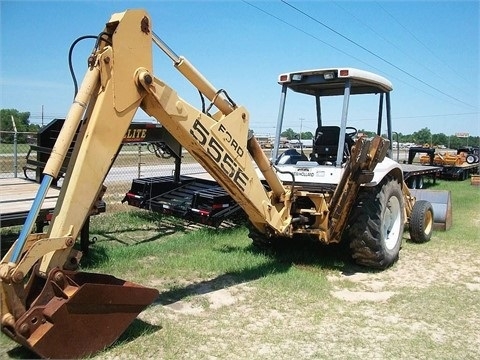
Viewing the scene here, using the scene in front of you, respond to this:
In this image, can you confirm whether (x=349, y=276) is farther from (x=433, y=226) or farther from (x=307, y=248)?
(x=433, y=226)

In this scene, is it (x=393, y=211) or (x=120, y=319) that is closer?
(x=120, y=319)

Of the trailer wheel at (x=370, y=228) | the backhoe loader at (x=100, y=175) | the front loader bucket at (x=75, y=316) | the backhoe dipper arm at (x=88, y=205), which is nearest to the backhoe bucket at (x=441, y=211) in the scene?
the trailer wheel at (x=370, y=228)

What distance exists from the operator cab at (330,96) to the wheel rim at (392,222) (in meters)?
1.03

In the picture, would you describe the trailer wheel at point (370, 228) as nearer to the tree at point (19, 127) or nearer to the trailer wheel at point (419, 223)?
the trailer wheel at point (419, 223)

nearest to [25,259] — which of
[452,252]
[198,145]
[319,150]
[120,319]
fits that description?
[120,319]

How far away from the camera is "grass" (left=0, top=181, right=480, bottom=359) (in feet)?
12.3

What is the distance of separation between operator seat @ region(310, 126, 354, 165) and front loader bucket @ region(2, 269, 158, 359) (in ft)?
11.5

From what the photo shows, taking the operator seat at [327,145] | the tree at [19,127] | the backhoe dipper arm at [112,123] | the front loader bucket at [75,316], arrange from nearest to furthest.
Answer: the front loader bucket at [75,316] < the backhoe dipper arm at [112,123] < the operator seat at [327,145] < the tree at [19,127]

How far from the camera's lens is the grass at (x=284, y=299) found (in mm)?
3734

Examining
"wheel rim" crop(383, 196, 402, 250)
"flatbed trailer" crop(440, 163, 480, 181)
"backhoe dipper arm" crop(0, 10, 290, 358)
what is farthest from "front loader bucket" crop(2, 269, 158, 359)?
"flatbed trailer" crop(440, 163, 480, 181)

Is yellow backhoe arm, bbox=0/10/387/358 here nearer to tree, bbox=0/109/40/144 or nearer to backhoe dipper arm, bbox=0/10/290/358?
backhoe dipper arm, bbox=0/10/290/358

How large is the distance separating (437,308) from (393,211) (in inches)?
79.8

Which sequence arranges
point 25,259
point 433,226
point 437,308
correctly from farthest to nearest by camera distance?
point 433,226 → point 437,308 → point 25,259

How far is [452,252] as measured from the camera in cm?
704
